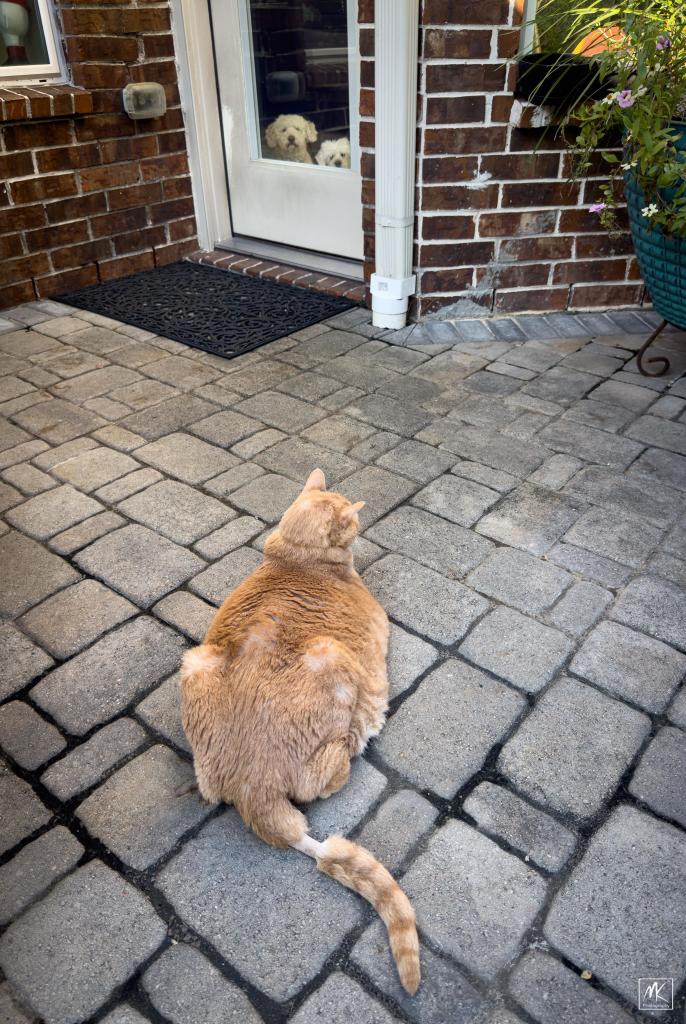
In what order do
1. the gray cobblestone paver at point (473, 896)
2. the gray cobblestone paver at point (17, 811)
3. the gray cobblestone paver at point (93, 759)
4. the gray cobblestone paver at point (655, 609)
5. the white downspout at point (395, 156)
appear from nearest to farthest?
1. the gray cobblestone paver at point (473, 896)
2. the gray cobblestone paver at point (17, 811)
3. the gray cobblestone paver at point (93, 759)
4. the gray cobblestone paver at point (655, 609)
5. the white downspout at point (395, 156)

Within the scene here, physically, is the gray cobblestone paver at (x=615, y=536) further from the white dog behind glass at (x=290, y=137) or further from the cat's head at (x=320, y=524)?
the white dog behind glass at (x=290, y=137)

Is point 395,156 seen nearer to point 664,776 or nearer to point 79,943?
point 664,776

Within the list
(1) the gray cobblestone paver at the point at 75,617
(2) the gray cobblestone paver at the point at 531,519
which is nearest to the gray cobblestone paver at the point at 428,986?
(1) the gray cobblestone paver at the point at 75,617

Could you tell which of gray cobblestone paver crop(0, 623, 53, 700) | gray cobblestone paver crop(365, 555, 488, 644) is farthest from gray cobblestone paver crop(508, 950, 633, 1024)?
gray cobblestone paver crop(0, 623, 53, 700)

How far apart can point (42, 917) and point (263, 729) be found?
1.92 ft

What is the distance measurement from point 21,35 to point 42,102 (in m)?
0.50

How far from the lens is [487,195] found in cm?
392

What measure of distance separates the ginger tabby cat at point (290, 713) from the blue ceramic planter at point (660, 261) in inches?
91.6

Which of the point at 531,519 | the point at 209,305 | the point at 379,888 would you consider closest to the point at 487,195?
Answer: the point at 209,305

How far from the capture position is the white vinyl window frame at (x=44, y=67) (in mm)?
4336

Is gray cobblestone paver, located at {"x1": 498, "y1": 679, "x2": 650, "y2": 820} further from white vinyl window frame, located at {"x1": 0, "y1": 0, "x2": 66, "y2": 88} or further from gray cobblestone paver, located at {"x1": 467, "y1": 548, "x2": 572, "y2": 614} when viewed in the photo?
white vinyl window frame, located at {"x1": 0, "y1": 0, "x2": 66, "y2": 88}

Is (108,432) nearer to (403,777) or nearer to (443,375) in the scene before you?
(443,375)

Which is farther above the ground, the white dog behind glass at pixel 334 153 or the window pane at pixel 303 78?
the window pane at pixel 303 78

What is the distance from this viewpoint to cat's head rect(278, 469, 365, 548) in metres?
1.94
